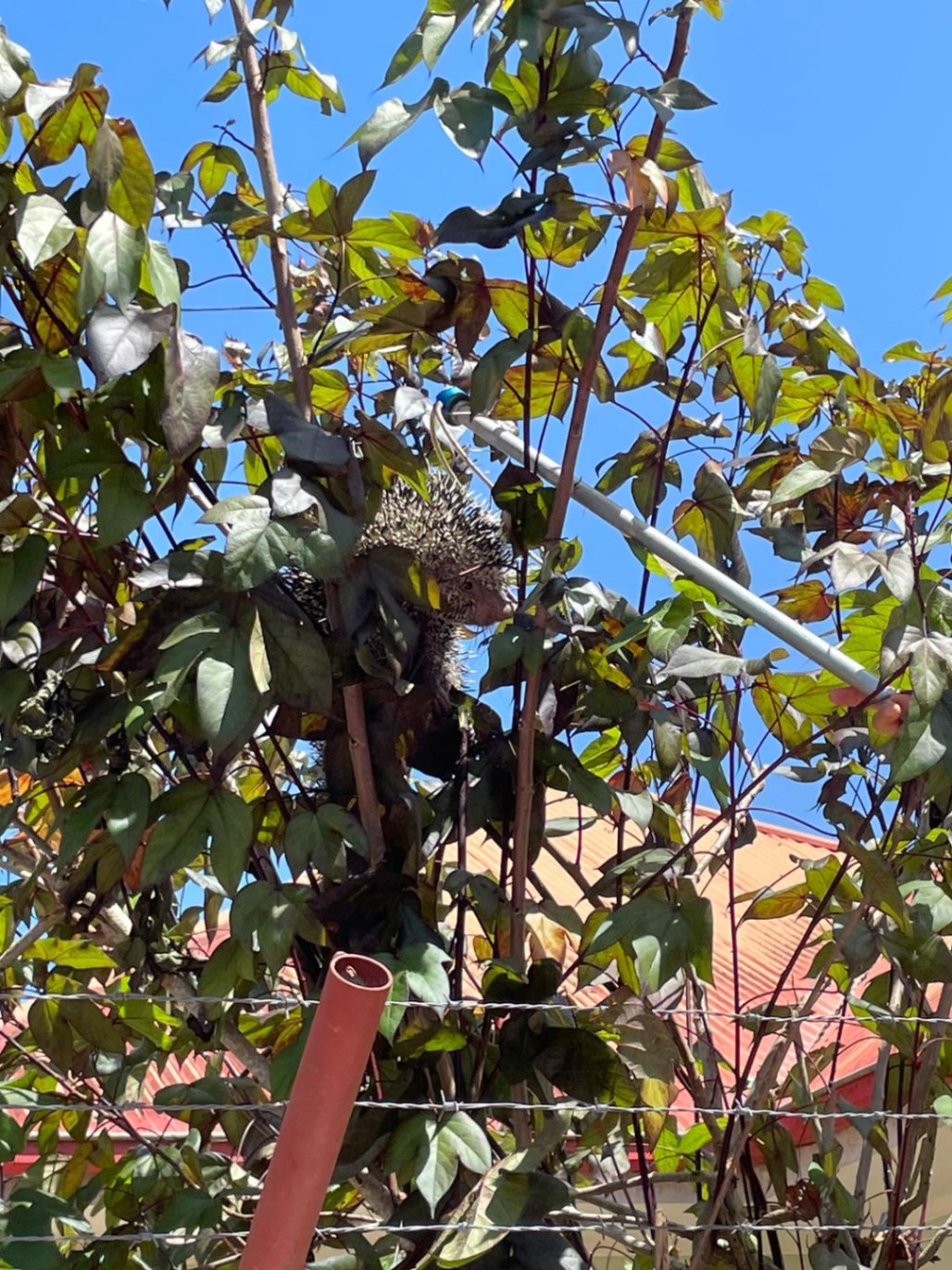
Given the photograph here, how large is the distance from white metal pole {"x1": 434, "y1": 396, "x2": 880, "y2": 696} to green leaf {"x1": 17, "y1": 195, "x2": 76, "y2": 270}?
0.40 meters

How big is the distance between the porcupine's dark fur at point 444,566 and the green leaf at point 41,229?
37cm

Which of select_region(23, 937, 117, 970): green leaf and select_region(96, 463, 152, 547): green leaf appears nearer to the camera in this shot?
select_region(96, 463, 152, 547): green leaf

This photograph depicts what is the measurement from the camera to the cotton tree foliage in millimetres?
1088

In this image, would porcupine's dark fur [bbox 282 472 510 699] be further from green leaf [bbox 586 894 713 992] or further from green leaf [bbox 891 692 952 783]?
green leaf [bbox 891 692 952 783]

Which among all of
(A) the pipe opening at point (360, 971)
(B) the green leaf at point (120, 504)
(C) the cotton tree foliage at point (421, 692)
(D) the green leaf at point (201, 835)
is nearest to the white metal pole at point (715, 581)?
(C) the cotton tree foliage at point (421, 692)

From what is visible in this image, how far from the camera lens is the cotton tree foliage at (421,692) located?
3.57 ft

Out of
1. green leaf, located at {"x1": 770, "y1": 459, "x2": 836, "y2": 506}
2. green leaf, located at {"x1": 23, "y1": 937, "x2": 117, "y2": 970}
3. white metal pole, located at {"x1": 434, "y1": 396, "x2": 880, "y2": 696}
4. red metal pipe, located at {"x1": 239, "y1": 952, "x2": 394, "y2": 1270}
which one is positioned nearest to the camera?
red metal pipe, located at {"x1": 239, "y1": 952, "x2": 394, "y2": 1270}

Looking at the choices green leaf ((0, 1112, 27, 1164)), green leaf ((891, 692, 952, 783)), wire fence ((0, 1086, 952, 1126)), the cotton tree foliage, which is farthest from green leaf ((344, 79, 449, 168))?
green leaf ((0, 1112, 27, 1164))

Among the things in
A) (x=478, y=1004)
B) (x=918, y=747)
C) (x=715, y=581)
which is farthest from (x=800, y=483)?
(x=478, y=1004)

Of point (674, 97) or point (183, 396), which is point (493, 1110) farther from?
point (674, 97)

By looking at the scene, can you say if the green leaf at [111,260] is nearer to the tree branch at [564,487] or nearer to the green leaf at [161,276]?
the green leaf at [161,276]

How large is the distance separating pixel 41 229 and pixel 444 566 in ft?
1.57

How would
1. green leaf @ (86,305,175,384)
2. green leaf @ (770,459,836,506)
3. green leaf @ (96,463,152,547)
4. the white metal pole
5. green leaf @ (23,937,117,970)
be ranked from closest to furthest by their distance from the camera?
green leaf @ (86,305,175,384), green leaf @ (96,463,152,547), the white metal pole, green leaf @ (770,459,836,506), green leaf @ (23,937,117,970)

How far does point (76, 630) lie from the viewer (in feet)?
4.12
